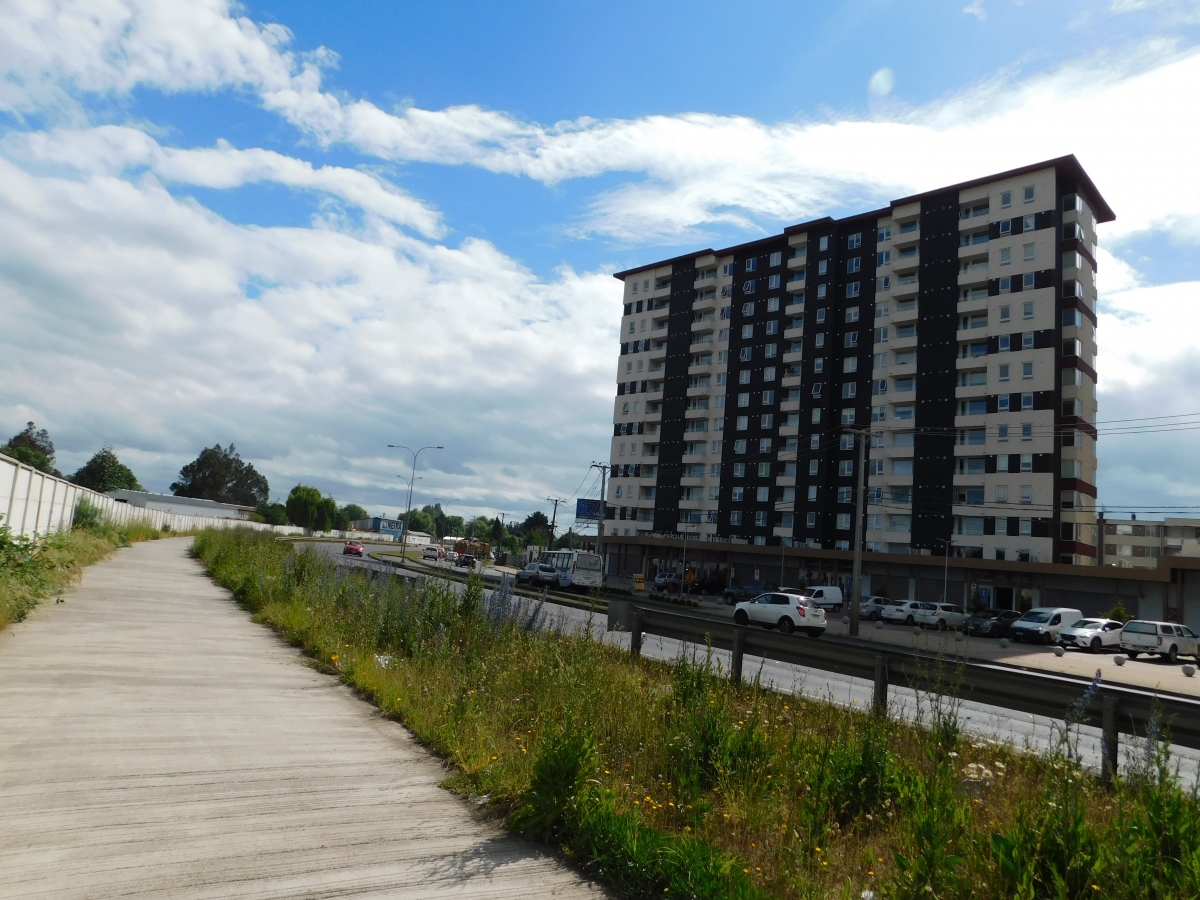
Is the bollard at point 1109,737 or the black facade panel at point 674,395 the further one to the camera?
the black facade panel at point 674,395

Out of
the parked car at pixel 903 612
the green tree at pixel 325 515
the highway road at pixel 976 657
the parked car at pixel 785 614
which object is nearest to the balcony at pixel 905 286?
the parked car at pixel 903 612

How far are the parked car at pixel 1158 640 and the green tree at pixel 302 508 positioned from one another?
14065 centimetres

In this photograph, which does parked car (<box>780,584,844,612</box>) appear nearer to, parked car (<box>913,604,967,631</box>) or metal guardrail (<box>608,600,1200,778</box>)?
parked car (<box>913,604,967,631</box>)

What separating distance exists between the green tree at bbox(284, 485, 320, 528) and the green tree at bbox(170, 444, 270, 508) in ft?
73.8

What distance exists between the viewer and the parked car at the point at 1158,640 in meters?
36.9

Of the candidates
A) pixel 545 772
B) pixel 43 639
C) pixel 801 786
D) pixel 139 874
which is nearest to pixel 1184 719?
pixel 801 786

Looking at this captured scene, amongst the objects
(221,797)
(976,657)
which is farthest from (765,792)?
(976,657)

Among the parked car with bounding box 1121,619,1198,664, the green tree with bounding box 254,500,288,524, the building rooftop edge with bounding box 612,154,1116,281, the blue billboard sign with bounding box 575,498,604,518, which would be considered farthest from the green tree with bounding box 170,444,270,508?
the parked car with bounding box 1121,619,1198,664

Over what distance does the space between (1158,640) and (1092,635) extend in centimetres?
275

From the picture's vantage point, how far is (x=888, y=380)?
67.5 metres

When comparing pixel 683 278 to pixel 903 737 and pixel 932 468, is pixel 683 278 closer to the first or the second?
pixel 932 468

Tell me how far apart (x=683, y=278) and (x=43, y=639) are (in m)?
81.5

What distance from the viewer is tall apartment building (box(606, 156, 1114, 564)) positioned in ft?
189

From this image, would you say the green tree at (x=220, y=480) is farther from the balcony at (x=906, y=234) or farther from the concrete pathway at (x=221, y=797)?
the concrete pathway at (x=221, y=797)
